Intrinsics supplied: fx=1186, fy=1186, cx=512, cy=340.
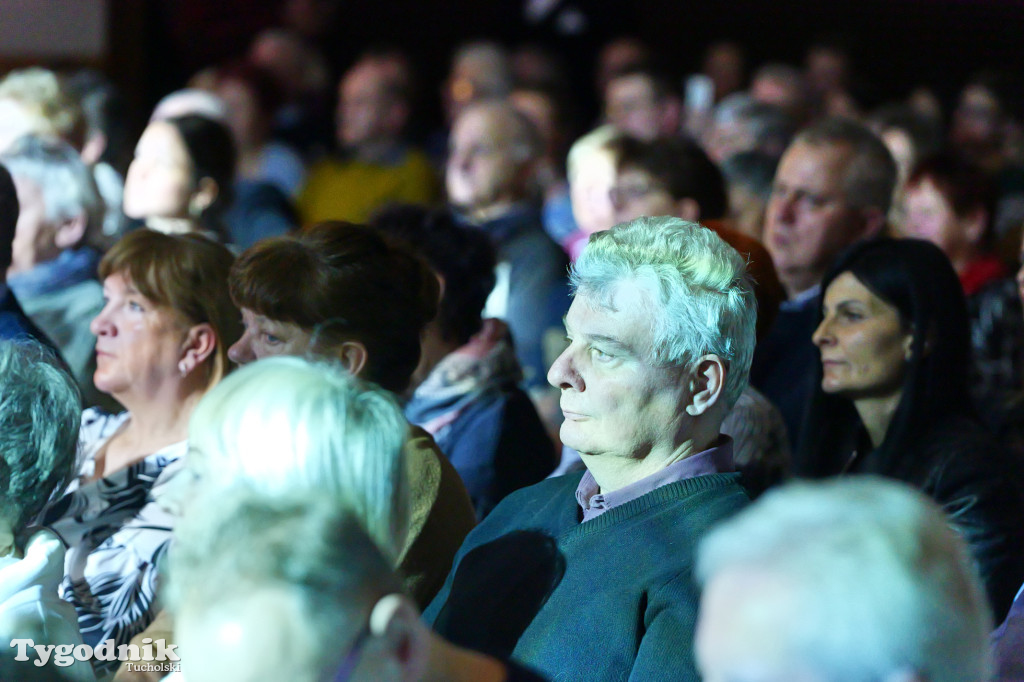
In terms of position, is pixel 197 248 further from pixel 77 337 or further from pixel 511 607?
pixel 511 607

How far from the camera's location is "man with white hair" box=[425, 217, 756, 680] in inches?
69.2

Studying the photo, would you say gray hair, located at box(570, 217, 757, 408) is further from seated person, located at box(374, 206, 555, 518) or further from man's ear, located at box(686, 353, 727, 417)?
seated person, located at box(374, 206, 555, 518)

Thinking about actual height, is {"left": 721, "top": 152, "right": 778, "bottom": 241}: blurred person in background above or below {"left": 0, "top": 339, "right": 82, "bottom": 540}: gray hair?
below

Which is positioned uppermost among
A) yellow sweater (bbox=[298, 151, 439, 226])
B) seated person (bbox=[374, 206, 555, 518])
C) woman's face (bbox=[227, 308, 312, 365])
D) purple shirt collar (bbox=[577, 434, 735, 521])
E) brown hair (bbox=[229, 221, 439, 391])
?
brown hair (bbox=[229, 221, 439, 391])

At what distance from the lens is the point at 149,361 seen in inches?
100

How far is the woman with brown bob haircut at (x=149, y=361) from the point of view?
2414 millimetres

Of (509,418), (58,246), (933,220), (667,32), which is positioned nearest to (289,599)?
(509,418)

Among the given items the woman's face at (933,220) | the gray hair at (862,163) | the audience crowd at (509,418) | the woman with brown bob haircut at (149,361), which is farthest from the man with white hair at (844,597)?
the woman's face at (933,220)

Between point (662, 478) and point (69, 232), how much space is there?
2.27 m

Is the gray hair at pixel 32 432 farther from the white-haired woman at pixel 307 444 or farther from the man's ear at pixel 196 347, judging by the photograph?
the man's ear at pixel 196 347

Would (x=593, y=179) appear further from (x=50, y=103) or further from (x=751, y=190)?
(x=50, y=103)

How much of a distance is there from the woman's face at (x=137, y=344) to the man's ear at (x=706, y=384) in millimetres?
1207

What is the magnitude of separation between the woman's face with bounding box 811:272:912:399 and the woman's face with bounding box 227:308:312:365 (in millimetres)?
1204

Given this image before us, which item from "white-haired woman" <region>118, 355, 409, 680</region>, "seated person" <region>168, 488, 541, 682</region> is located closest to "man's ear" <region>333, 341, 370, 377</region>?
"white-haired woman" <region>118, 355, 409, 680</region>
